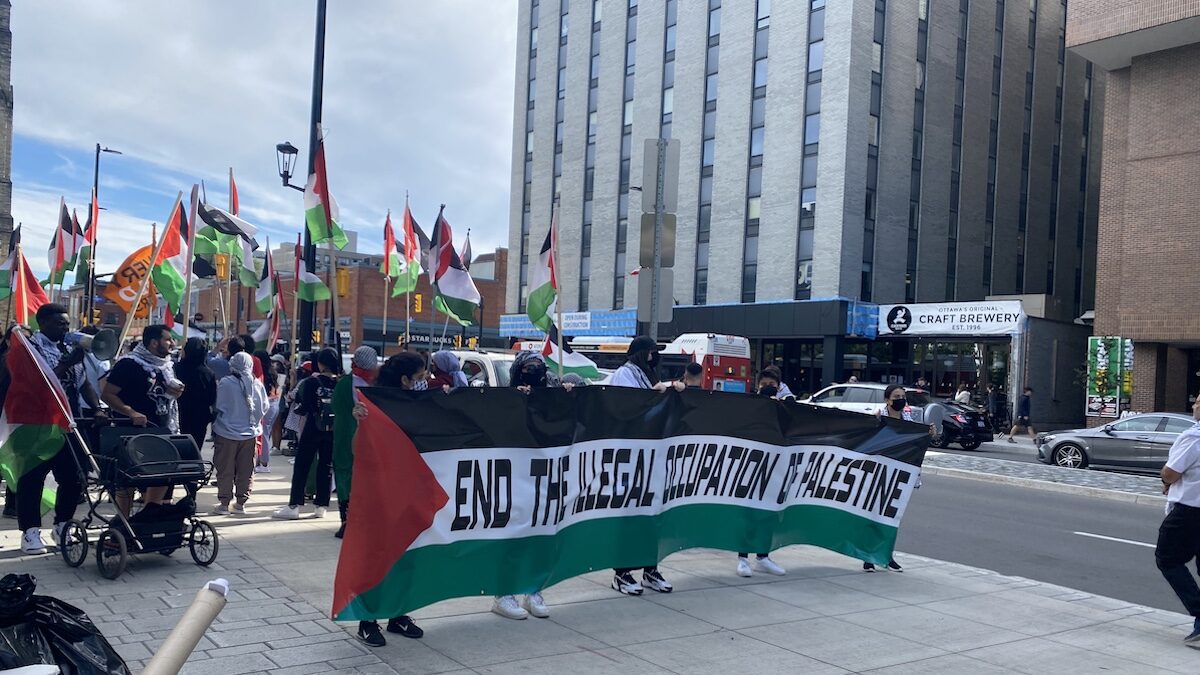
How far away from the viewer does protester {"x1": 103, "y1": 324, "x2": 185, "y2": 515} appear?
777 centimetres

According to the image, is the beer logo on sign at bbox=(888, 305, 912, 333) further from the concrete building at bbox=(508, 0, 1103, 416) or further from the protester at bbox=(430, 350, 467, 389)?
the protester at bbox=(430, 350, 467, 389)

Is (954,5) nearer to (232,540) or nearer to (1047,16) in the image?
(1047,16)

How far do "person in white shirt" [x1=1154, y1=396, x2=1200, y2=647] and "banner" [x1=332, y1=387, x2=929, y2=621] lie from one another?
7.97ft

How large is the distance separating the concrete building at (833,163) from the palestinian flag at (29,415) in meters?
30.4

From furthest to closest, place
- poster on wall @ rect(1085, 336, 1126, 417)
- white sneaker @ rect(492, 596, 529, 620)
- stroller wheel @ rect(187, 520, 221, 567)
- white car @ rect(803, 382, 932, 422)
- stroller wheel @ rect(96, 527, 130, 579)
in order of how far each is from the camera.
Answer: poster on wall @ rect(1085, 336, 1126, 417) < white car @ rect(803, 382, 932, 422) < stroller wheel @ rect(187, 520, 221, 567) < stroller wheel @ rect(96, 527, 130, 579) < white sneaker @ rect(492, 596, 529, 620)

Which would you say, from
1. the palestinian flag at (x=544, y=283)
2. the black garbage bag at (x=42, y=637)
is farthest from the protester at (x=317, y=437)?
the black garbage bag at (x=42, y=637)

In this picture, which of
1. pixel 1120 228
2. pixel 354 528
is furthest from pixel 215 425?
pixel 1120 228

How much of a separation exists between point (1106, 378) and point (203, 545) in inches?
1183

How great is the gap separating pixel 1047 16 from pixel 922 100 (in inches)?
476

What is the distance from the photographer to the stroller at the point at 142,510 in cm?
668

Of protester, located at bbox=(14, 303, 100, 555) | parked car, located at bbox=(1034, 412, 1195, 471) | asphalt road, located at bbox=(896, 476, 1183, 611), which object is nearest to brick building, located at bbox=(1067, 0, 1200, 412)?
parked car, located at bbox=(1034, 412, 1195, 471)

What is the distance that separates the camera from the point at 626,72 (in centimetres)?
4959

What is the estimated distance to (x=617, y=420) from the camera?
6.93 meters

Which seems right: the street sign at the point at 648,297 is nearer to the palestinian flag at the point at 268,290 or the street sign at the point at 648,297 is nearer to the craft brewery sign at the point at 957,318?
the palestinian flag at the point at 268,290
